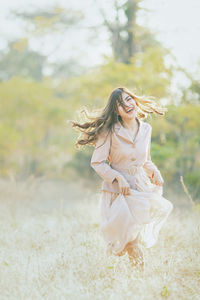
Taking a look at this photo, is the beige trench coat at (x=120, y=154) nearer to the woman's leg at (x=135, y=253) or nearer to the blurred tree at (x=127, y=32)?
the woman's leg at (x=135, y=253)

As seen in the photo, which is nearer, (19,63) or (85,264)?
(85,264)

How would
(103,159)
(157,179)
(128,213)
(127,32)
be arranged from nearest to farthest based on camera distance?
(128,213)
(103,159)
(157,179)
(127,32)

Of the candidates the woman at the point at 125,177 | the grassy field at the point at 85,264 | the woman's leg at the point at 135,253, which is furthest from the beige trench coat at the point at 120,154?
the grassy field at the point at 85,264

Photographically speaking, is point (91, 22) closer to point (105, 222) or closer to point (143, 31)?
point (143, 31)

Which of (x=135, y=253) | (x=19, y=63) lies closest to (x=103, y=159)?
(x=135, y=253)

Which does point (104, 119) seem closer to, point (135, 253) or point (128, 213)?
point (128, 213)

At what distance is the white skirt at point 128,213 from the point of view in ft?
10.9

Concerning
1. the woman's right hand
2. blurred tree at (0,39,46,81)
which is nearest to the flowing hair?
the woman's right hand

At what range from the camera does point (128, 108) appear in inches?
138

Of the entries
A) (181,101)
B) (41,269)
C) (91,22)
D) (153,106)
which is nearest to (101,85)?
(181,101)

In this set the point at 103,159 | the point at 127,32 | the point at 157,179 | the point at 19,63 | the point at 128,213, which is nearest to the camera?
the point at 128,213

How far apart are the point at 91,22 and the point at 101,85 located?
9.45ft

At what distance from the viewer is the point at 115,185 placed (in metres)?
3.46

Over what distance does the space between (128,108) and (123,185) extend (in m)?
0.60
